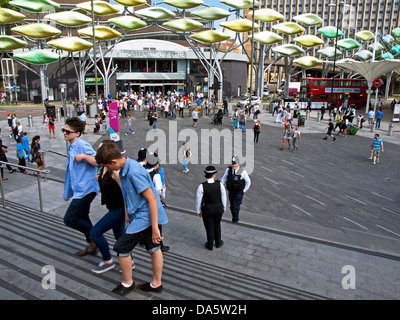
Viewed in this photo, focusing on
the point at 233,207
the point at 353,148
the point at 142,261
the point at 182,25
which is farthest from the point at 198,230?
the point at 182,25

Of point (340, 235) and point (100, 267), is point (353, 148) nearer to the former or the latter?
point (340, 235)

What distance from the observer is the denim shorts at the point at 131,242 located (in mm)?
3279

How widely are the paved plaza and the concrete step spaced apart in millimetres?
26

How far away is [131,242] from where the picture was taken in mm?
3299

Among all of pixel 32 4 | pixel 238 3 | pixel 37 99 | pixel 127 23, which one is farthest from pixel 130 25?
pixel 37 99

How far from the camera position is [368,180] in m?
12.2

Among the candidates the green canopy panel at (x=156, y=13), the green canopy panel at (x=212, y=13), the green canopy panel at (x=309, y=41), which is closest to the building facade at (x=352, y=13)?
the green canopy panel at (x=309, y=41)

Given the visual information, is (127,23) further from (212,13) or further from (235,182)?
(235,182)

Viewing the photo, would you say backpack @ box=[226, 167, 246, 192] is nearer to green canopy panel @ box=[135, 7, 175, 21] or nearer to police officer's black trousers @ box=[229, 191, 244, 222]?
police officer's black trousers @ box=[229, 191, 244, 222]

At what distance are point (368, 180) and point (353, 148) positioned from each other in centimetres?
602

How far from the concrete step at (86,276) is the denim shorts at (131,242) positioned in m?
0.50

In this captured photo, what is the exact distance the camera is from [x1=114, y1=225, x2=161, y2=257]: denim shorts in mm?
3279

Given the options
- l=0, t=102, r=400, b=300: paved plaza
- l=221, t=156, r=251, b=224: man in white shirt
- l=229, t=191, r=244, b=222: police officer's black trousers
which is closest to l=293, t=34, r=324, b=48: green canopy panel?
l=0, t=102, r=400, b=300: paved plaza

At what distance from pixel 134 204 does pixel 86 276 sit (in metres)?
1.20
